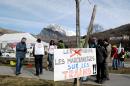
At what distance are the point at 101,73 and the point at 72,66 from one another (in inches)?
149

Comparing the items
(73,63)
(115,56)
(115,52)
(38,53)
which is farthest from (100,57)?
(115,56)

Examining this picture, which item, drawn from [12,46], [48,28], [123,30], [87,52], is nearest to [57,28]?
[48,28]

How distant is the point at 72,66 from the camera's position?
1016 cm

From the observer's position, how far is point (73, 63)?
1020cm

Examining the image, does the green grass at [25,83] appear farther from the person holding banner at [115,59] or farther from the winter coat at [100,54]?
the person holding banner at [115,59]

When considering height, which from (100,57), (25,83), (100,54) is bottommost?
(25,83)

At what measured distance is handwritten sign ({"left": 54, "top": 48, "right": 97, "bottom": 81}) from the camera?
31.5 feet

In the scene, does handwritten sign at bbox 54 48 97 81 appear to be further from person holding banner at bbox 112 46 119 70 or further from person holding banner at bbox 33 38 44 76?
person holding banner at bbox 112 46 119 70

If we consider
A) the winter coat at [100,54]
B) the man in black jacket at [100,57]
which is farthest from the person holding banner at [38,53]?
the winter coat at [100,54]

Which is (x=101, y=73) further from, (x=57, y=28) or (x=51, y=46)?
(x=57, y=28)

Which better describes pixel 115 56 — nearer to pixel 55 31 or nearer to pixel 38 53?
pixel 38 53

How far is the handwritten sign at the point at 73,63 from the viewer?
9.60 m

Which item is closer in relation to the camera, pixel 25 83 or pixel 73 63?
pixel 73 63

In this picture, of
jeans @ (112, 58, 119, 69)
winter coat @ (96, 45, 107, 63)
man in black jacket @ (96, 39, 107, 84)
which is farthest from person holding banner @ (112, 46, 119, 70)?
winter coat @ (96, 45, 107, 63)
